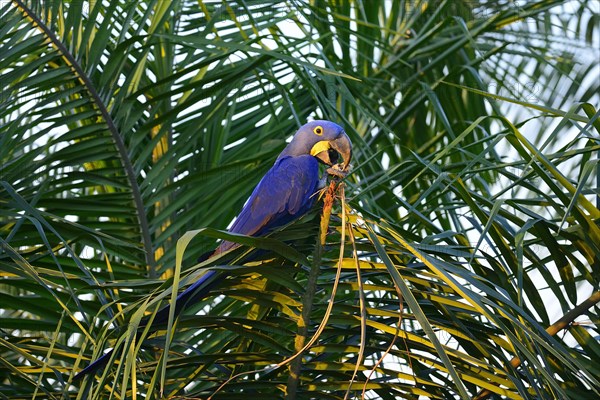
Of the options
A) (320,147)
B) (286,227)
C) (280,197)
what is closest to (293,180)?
(280,197)

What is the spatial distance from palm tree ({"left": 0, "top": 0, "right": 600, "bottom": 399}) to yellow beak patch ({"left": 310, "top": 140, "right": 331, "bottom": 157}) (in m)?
0.11

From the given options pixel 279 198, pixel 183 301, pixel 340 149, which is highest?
pixel 340 149

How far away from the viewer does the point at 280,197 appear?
100 inches

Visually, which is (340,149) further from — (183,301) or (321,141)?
(183,301)

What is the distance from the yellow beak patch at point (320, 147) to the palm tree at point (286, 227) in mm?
115

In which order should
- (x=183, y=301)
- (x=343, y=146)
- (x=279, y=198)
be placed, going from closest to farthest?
(x=183, y=301), (x=279, y=198), (x=343, y=146)

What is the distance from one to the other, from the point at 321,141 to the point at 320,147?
2cm

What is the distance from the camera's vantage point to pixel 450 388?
196cm

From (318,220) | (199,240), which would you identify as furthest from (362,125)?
(318,220)

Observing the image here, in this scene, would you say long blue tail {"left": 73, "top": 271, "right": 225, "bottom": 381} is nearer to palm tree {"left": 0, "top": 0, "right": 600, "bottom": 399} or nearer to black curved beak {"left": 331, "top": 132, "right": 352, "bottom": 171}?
palm tree {"left": 0, "top": 0, "right": 600, "bottom": 399}

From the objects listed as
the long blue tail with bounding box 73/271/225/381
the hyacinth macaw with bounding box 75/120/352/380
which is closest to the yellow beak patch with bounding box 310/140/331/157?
the hyacinth macaw with bounding box 75/120/352/380

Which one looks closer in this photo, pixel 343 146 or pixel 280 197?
pixel 280 197

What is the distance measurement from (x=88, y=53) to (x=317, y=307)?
1.16 m

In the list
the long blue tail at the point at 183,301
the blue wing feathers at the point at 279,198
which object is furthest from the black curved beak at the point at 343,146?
the long blue tail at the point at 183,301
